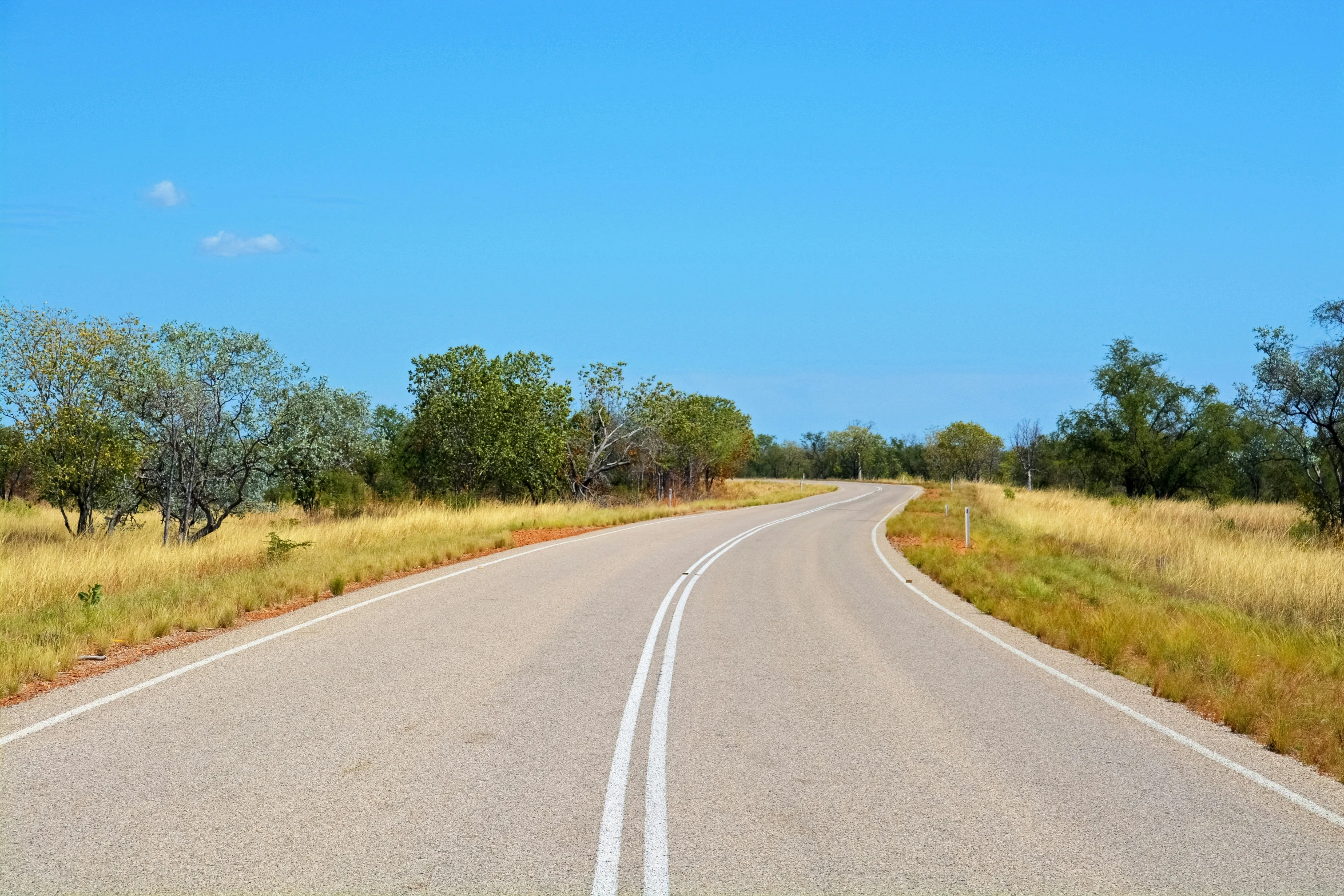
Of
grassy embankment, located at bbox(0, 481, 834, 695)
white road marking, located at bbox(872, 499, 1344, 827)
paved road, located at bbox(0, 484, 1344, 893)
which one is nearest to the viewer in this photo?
paved road, located at bbox(0, 484, 1344, 893)

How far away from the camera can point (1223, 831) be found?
5191 mm

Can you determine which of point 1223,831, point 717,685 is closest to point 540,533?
point 717,685

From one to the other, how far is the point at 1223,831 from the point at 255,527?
86.7 feet

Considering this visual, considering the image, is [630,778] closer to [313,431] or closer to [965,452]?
[313,431]

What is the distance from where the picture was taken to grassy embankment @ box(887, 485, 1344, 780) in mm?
8203

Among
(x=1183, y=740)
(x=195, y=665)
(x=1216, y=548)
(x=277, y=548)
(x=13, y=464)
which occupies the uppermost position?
(x=13, y=464)

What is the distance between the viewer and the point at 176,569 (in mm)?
16484

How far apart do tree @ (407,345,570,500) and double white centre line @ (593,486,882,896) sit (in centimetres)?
3003

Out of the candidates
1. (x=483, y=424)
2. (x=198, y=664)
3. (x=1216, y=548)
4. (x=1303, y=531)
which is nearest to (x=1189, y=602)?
(x=1216, y=548)

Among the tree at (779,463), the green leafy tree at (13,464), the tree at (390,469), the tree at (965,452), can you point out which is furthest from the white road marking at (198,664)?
the tree at (779,463)

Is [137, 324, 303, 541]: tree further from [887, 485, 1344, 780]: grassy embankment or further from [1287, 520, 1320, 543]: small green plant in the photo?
[1287, 520, 1320, 543]: small green plant

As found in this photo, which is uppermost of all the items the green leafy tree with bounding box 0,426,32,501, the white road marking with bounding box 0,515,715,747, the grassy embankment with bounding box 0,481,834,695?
the green leafy tree with bounding box 0,426,32,501

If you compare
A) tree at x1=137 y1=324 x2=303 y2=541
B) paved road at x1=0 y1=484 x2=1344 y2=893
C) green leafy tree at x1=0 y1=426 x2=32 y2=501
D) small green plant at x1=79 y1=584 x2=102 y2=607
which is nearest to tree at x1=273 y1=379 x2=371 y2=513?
tree at x1=137 y1=324 x2=303 y2=541

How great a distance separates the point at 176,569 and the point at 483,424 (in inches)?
935
